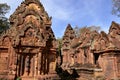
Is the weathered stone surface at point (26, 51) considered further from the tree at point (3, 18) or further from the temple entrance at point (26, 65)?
the tree at point (3, 18)

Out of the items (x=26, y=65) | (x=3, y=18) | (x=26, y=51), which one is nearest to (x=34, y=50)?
(x=26, y=51)

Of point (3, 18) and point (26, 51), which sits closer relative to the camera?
point (26, 51)

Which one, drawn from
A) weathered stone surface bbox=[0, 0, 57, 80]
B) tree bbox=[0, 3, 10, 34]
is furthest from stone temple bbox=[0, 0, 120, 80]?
tree bbox=[0, 3, 10, 34]

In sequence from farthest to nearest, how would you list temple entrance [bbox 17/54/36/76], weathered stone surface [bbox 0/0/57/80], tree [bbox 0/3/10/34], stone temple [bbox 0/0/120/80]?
tree [bbox 0/3/10/34] < temple entrance [bbox 17/54/36/76] < weathered stone surface [bbox 0/0/57/80] < stone temple [bbox 0/0/120/80]

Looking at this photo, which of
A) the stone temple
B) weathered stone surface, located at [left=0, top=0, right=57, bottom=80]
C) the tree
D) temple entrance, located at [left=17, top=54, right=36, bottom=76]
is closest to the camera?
the stone temple

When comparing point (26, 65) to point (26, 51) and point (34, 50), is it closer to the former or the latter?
point (26, 51)

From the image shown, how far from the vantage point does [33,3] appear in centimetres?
1469

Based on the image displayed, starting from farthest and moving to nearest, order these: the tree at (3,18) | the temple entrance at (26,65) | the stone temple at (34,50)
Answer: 1. the tree at (3,18)
2. the temple entrance at (26,65)
3. the stone temple at (34,50)

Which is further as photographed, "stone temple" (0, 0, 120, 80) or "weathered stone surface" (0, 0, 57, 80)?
"weathered stone surface" (0, 0, 57, 80)

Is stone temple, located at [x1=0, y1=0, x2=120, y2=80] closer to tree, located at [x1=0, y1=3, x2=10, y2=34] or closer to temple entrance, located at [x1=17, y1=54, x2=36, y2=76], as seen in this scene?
temple entrance, located at [x1=17, y1=54, x2=36, y2=76]

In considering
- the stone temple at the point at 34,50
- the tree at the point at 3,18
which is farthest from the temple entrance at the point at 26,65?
the tree at the point at 3,18

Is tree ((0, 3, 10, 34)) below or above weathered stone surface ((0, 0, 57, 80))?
above

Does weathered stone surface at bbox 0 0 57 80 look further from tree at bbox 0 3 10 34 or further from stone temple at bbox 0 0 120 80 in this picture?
tree at bbox 0 3 10 34

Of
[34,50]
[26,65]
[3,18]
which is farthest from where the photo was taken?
[3,18]
